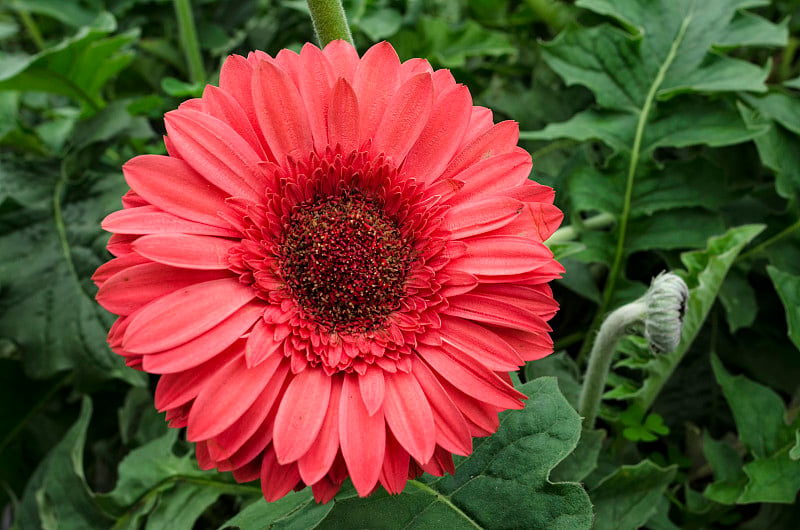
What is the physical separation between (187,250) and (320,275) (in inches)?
6.1

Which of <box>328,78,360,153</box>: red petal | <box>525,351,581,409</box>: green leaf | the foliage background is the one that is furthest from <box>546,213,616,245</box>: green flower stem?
<box>328,78,360,153</box>: red petal

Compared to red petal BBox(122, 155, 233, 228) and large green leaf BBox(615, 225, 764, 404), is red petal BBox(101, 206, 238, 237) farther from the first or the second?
large green leaf BBox(615, 225, 764, 404)

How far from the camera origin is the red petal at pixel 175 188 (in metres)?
0.51

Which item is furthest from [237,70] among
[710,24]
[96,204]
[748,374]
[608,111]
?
[748,374]

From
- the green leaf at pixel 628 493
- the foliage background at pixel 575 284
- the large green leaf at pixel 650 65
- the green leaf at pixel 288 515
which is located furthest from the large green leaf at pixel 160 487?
the large green leaf at pixel 650 65

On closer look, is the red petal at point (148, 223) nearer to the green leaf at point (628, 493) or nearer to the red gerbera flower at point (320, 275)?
the red gerbera flower at point (320, 275)

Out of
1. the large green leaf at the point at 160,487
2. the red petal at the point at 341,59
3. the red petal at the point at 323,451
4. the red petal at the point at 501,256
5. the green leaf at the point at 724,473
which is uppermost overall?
the red petal at the point at 341,59

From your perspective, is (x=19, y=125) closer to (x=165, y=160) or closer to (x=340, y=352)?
(x=165, y=160)

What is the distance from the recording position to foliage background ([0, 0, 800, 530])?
0.70 meters

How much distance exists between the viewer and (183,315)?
0.49 metres

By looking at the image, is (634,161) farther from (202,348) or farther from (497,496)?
(202,348)

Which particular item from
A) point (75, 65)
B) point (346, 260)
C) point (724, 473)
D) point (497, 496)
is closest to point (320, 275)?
point (346, 260)

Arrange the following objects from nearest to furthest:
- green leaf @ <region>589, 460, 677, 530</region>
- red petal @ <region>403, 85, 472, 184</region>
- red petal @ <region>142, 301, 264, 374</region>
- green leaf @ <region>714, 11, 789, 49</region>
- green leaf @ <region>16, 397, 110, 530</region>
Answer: red petal @ <region>142, 301, 264, 374</region> < red petal @ <region>403, 85, 472, 184</region> < green leaf @ <region>589, 460, 677, 530</region> < green leaf @ <region>16, 397, 110, 530</region> < green leaf @ <region>714, 11, 789, 49</region>

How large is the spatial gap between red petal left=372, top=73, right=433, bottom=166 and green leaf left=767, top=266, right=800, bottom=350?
473 millimetres
